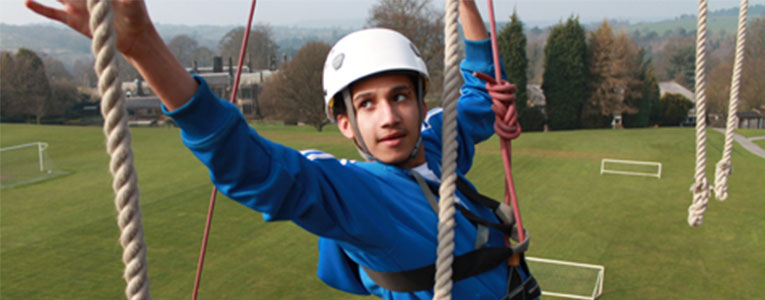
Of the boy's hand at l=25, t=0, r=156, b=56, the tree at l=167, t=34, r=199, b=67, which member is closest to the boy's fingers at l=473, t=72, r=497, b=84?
the boy's hand at l=25, t=0, r=156, b=56

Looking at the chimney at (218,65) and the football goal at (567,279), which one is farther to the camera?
the chimney at (218,65)

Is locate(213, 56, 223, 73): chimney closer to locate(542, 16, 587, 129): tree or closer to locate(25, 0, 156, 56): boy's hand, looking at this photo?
locate(542, 16, 587, 129): tree

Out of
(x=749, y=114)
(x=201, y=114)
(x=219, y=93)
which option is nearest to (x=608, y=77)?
(x=749, y=114)

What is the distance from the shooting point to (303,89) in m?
40.8

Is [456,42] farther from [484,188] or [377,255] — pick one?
[484,188]

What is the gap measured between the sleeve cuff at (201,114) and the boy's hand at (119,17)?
195 mm

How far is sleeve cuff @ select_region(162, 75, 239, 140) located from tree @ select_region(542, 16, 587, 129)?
42.1 meters

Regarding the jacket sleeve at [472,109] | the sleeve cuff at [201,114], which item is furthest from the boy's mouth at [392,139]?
the sleeve cuff at [201,114]

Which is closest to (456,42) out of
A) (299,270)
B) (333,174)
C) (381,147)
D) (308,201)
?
(381,147)

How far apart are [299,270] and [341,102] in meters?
10.3

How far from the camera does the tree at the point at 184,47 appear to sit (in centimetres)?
11179

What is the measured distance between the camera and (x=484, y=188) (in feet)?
66.8

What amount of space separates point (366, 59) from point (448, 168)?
1.83 feet

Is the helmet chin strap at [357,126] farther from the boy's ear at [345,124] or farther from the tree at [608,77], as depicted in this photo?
the tree at [608,77]
